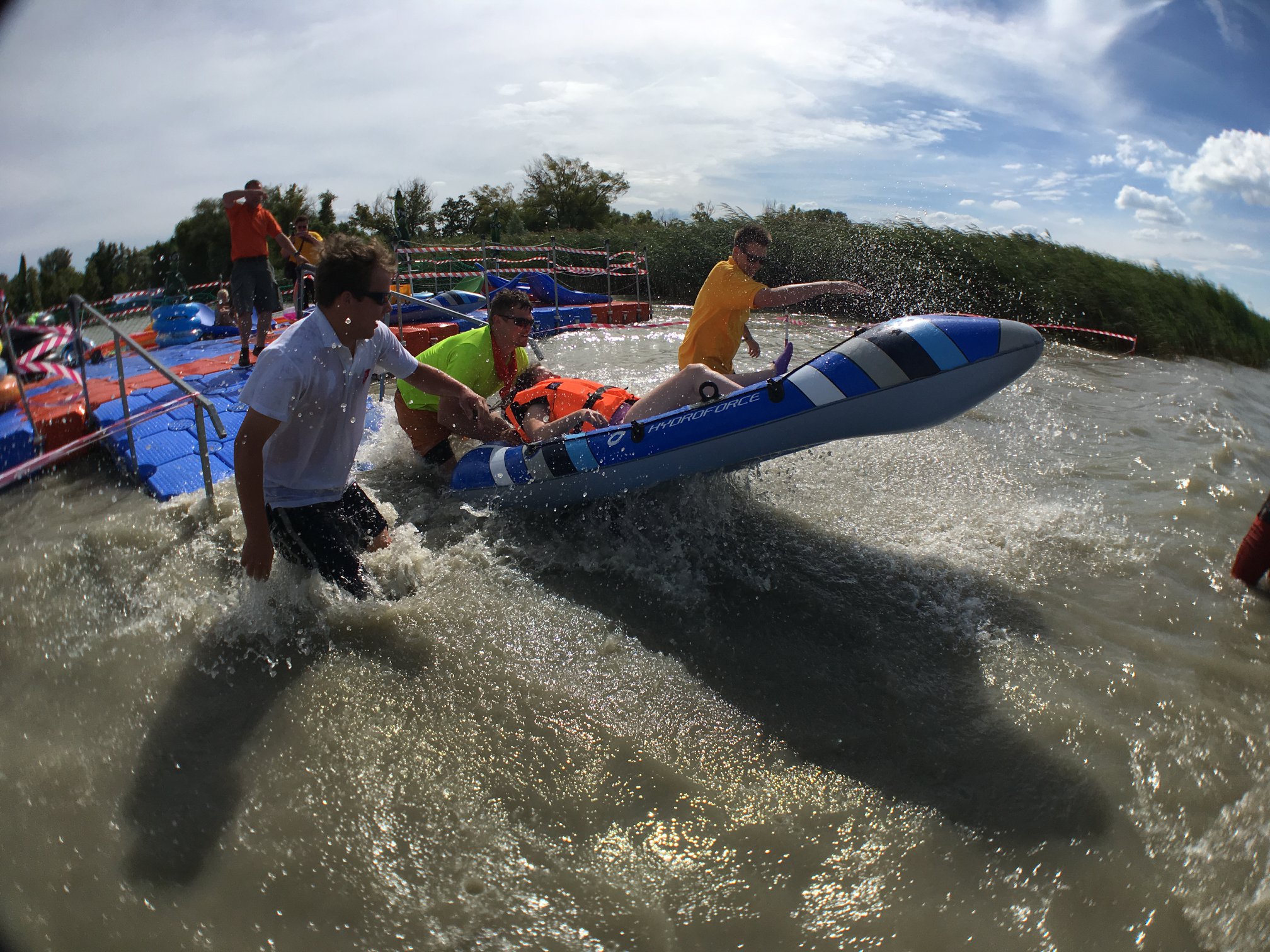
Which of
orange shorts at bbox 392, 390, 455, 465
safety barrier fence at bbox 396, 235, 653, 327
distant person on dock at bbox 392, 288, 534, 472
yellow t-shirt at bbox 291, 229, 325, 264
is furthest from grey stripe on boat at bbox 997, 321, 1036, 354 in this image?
yellow t-shirt at bbox 291, 229, 325, 264

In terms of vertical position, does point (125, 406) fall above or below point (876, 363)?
below

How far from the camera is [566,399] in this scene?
485cm

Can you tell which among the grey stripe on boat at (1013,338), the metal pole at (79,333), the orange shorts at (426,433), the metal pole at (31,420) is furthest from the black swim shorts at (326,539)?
the metal pole at (31,420)

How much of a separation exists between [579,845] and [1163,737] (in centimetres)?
230

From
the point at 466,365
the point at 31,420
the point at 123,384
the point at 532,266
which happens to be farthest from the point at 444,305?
the point at 532,266

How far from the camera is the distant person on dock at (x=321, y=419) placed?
2766 mm

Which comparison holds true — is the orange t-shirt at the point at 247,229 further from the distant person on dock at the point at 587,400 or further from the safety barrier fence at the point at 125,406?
the distant person on dock at the point at 587,400

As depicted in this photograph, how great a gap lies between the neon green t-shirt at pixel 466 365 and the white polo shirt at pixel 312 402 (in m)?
1.41

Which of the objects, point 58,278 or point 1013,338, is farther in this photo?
point 58,278

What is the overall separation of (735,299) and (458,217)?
41011 mm

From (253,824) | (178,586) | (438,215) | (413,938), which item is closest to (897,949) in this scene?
(413,938)

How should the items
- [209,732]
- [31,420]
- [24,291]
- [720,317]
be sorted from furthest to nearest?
Result: 1. [31,420]
2. [720,317]
3. [24,291]
4. [209,732]

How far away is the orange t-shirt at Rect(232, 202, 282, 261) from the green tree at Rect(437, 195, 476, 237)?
34.8 m

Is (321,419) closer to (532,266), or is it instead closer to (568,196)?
(532,266)
